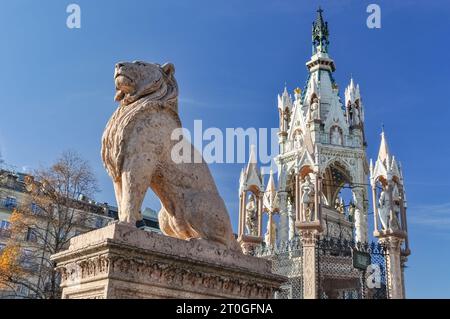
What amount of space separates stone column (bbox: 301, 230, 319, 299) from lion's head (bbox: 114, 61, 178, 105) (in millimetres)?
13164

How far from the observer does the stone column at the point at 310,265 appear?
62.8ft

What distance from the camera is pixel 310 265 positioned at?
19.7 meters

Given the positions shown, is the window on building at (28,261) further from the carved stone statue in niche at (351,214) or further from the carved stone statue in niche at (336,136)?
the carved stone statue in niche at (336,136)

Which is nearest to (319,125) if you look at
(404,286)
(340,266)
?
(340,266)

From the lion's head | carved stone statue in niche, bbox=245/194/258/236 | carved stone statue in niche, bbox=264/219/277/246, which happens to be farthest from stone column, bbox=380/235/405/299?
the lion's head

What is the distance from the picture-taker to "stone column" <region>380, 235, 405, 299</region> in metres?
20.2

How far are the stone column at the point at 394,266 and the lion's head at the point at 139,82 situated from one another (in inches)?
603

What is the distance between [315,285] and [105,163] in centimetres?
1363

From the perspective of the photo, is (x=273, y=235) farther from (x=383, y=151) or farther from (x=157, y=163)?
(x=157, y=163)

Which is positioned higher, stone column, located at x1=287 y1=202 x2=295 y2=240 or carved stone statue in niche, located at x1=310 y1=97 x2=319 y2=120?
carved stone statue in niche, located at x1=310 y1=97 x2=319 y2=120

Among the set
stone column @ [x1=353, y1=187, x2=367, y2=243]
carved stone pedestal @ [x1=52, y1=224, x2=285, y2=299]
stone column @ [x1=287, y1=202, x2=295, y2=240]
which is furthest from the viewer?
stone column @ [x1=353, y1=187, x2=367, y2=243]

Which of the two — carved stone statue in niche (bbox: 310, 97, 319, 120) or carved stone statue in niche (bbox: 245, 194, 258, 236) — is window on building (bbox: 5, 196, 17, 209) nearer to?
carved stone statue in niche (bbox: 310, 97, 319, 120)

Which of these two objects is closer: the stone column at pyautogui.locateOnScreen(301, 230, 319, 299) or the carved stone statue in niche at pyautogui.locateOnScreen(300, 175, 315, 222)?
the stone column at pyautogui.locateOnScreen(301, 230, 319, 299)
